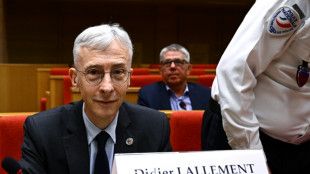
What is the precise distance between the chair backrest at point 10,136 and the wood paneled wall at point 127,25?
32.6 ft

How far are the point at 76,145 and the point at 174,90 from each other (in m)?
2.81

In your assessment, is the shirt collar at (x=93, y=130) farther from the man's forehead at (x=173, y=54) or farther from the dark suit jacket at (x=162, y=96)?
the man's forehead at (x=173, y=54)

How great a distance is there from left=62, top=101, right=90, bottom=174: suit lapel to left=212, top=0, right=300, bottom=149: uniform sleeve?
0.53 m

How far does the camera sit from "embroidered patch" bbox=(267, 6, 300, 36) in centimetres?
144

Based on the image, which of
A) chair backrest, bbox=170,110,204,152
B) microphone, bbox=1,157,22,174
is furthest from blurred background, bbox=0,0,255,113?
microphone, bbox=1,157,22,174

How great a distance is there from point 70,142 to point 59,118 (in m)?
0.13

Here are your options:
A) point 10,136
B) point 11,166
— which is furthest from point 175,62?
point 11,166

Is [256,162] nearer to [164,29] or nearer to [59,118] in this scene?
[59,118]

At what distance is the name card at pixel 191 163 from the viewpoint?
1043 mm

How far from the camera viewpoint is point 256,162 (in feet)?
3.74

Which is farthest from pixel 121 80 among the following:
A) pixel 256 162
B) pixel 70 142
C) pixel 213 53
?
pixel 213 53

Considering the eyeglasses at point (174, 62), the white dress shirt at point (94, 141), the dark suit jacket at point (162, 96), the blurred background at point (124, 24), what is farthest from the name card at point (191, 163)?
the blurred background at point (124, 24)

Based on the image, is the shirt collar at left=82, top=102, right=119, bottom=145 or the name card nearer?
the name card

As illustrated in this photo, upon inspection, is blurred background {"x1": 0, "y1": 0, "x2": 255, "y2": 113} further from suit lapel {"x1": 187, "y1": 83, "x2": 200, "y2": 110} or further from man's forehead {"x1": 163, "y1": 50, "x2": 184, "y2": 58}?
suit lapel {"x1": 187, "y1": 83, "x2": 200, "y2": 110}
